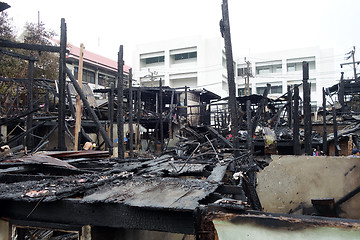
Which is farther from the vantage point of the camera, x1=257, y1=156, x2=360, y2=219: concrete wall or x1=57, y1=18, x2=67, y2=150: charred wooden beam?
x1=57, y1=18, x2=67, y2=150: charred wooden beam

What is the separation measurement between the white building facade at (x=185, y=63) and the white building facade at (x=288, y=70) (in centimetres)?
471

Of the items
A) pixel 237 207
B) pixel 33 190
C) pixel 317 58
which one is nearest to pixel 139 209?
pixel 237 207

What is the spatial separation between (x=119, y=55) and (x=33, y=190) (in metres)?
5.42

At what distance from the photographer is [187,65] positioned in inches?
1499

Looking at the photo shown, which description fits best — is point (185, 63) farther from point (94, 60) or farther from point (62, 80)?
point (62, 80)

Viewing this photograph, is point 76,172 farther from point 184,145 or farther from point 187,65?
point 187,65

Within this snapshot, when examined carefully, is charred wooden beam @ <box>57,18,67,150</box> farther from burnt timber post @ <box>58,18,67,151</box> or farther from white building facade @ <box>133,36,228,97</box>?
white building facade @ <box>133,36,228,97</box>

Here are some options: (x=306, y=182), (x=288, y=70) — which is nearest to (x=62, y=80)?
(x=306, y=182)

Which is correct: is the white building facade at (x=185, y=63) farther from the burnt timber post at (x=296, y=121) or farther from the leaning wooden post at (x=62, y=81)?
the leaning wooden post at (x=62, y=81)

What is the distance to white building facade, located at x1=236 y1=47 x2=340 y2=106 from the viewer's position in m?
38.6

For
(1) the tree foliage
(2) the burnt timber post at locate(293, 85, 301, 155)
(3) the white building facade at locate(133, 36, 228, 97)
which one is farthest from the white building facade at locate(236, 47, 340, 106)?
(2) the burnt timber post at locate(293, 85, 301, 155)

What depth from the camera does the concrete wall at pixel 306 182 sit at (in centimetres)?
495

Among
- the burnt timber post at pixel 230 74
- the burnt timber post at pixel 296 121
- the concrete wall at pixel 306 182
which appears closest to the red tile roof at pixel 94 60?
the burnt timber post at pixel 230 74

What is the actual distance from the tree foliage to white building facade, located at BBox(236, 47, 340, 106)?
2687cm
